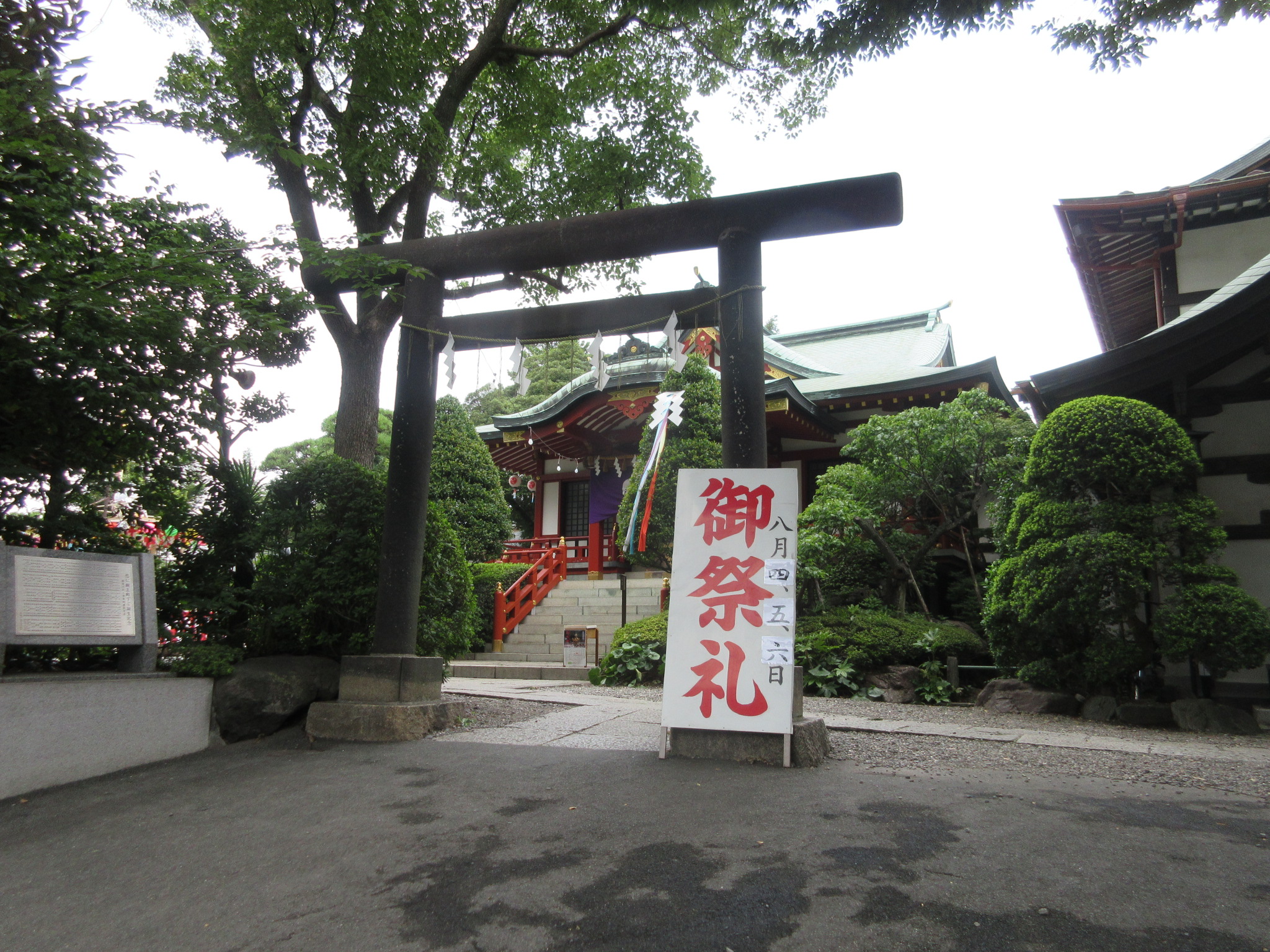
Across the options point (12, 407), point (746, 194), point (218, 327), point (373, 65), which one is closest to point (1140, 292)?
point (746, 194)

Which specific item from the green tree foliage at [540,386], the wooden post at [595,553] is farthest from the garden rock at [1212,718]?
the green tree foliage at [540,386]

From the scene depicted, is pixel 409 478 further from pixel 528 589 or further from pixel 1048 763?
pixel 528 589

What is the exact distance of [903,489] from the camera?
12242 millimetres

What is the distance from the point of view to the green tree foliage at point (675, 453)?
45.6 feet

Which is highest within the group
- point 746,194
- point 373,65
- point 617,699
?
point 373,65

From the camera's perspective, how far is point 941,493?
40.2 ft

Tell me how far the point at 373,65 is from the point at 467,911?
8408 millimetres

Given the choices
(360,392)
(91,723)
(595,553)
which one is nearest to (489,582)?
(595,553)

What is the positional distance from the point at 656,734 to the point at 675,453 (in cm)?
805

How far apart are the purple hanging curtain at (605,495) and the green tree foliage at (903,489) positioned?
711 centimetres

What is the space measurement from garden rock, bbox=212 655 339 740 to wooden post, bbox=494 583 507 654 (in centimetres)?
832

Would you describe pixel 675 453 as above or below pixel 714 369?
Result: below

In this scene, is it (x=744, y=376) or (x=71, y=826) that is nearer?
(x=71, y=826)

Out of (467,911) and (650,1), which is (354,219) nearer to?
(650,1)
